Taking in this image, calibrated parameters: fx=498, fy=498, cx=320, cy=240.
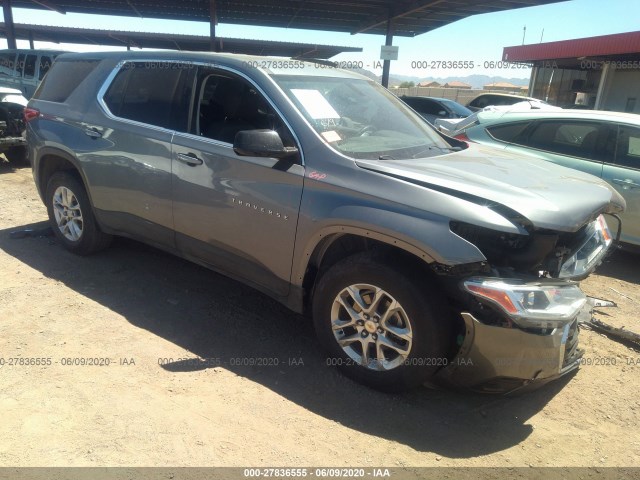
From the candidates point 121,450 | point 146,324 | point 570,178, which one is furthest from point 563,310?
point 146,324

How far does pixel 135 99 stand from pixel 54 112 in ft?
3.53

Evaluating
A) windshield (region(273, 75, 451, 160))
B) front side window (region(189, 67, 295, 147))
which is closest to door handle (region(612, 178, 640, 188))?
windshield (region(273, 75, 451, 160))

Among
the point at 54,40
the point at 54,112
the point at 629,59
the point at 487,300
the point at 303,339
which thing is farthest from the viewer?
the point at 54,40

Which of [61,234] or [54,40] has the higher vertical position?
[54,40]

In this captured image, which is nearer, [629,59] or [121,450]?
[121,450]

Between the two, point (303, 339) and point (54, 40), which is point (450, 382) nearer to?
point (303, 339)

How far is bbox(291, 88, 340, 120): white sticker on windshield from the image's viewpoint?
10.9 feet

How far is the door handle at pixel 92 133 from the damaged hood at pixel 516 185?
2546mm

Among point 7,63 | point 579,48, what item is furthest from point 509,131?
point 579,48

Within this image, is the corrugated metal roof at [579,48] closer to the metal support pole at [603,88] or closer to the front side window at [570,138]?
the metal support pole at [603,88]

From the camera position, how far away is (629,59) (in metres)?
22.4

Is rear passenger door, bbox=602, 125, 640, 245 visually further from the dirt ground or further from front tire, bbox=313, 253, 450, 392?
front tire, bbox=313, 253, 450, 392

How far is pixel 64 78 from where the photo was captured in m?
4.82

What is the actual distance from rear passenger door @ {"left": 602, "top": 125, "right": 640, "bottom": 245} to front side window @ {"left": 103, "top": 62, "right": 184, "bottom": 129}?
4.40 m
